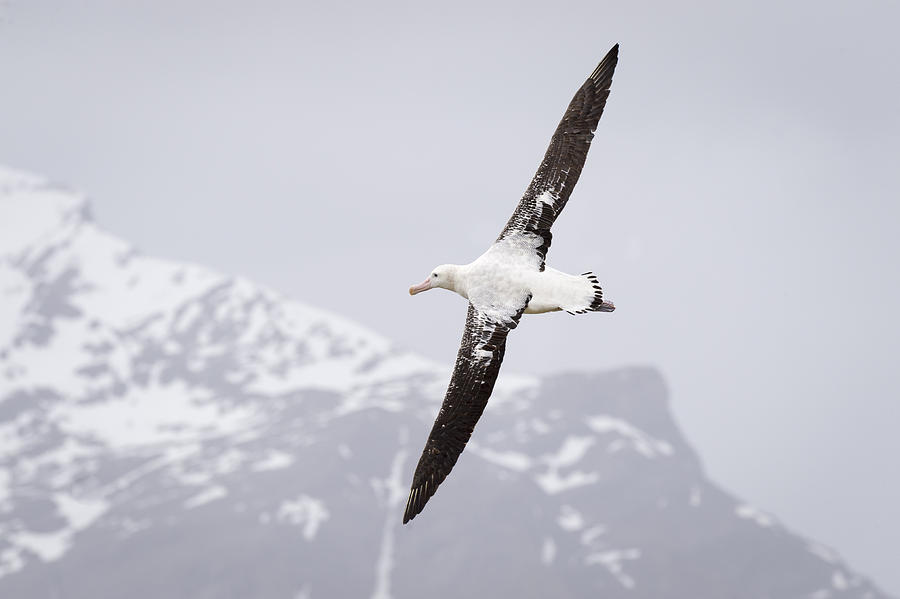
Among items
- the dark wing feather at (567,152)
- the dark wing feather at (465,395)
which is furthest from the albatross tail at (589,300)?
the dark wing feather at (567,152)

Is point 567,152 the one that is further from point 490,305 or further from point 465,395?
point 465,395

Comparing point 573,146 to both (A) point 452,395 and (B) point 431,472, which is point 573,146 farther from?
(B) point 431,472

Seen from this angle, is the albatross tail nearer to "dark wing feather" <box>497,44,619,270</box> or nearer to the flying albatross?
the flying albatross

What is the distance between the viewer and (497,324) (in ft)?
75.9

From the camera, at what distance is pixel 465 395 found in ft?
76.1

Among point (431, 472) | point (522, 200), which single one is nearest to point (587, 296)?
point (522, 200)

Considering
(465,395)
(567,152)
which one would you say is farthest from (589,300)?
(567,152)

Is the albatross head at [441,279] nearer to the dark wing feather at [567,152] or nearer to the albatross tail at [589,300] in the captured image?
the dark wing feather at [567,152]

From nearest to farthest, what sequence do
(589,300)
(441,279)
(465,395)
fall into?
(589,300) < (465,395) < (441,279)

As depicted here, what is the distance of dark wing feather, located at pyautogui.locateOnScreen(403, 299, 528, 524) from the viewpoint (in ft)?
75.8

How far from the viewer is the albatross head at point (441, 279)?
24.5 metres

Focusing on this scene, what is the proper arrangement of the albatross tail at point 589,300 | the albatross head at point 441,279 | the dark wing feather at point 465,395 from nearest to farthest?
the albatross tail at point 589,300 → the dark wing feather at point 465,395 → the albatross head at point 441,279

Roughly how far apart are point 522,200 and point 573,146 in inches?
74.6

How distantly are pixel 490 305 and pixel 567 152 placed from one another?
443 cm
